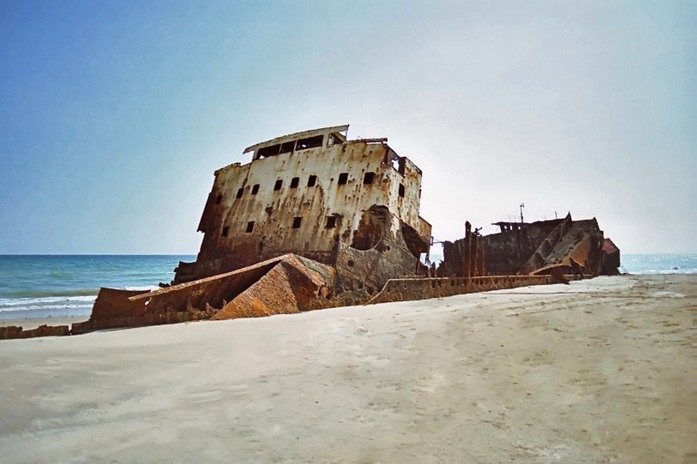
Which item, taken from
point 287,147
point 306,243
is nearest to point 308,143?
Answer: point 287,147

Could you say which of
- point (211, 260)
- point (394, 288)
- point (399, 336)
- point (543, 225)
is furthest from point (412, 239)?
point (543, 225)

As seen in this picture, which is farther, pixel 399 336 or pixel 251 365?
pixel 399 336

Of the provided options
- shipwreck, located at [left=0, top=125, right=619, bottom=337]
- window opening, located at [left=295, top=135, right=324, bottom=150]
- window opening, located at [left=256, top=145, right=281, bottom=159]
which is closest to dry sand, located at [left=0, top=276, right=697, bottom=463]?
shipwreck, located at [left=0, top=125, right=619, bottom=337]

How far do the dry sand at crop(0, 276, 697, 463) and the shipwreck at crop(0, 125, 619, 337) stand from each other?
104cm

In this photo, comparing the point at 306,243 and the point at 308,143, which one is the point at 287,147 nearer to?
the point at 308,143

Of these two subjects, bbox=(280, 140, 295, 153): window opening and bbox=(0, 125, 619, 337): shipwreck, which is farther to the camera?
bbox=(280, 140, 295, 153): window opening

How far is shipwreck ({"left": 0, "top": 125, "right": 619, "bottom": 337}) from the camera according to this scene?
5.30 metres

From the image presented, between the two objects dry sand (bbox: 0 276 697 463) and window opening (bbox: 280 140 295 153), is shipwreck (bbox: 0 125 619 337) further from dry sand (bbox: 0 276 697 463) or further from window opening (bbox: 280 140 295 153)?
dry sand (bbox: 0 276 697 463)

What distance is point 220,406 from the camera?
2195 millimetres

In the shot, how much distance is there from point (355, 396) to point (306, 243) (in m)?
7.27

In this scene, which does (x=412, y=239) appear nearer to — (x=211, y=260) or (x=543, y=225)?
(x=211, y=260)

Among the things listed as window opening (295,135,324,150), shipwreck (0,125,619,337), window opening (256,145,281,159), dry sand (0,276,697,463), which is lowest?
dry sand (0,276,697,463)

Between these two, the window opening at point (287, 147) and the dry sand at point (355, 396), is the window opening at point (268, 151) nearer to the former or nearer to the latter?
the window opening at point (287, 147)

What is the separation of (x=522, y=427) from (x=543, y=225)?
2244 cm
